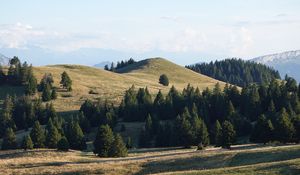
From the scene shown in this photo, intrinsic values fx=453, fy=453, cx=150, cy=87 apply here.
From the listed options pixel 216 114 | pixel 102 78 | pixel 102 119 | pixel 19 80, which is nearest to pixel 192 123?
pixel 216 114

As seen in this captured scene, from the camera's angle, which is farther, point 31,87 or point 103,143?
point 31,87

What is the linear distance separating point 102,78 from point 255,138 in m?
121

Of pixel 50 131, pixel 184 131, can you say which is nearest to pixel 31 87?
pixel 50 131

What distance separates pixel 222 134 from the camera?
79.0 m

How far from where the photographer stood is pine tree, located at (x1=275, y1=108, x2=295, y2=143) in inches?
3046

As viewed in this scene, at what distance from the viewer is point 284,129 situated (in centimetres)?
7756

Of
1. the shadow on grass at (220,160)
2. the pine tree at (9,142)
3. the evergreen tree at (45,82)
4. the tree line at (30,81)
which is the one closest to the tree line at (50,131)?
the pine tree at (9,142)

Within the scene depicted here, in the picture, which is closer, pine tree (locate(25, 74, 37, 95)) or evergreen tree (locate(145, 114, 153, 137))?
evergreen tree (locate(145, 114, 153, 137))

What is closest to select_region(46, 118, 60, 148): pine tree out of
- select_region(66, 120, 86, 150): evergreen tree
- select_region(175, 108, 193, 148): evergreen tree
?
select_region(66, 120, 86, 150): evergreen tree

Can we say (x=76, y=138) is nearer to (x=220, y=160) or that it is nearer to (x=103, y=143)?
(x=103, y=143)

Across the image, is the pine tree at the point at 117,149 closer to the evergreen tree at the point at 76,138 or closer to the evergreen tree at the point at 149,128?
the evergreen tree at the point at 76,138

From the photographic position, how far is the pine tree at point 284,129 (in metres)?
77.4

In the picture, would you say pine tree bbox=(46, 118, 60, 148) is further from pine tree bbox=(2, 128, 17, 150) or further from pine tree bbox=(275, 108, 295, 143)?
pine tree bbox=(275, 108, 295, 143)

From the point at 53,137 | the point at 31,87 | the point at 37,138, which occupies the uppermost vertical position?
the point at 31,87
